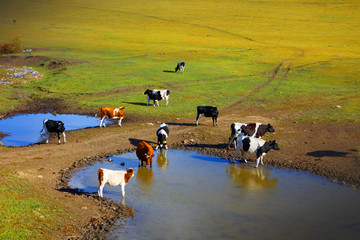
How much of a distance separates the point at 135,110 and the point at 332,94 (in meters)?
20.5

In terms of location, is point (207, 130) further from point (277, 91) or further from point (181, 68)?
point (181, 68)

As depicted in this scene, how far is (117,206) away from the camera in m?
16.3

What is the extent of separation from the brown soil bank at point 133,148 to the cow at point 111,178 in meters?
0.75

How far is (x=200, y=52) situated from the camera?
6731 cm

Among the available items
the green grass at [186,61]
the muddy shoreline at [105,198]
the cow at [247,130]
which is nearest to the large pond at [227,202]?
the muddy shoreline at [105,198]

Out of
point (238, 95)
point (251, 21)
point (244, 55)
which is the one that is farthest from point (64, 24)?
point (238, 95)

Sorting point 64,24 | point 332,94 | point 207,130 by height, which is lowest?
point 207,130

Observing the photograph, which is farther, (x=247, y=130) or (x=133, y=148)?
(x=133, y=148)

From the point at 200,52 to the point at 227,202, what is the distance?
52.6m

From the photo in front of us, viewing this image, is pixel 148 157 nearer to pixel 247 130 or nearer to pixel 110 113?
pixel 247 130

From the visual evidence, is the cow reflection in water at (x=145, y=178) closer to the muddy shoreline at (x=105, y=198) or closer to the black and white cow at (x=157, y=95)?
the muddy shoreline at (x=105, y=198)

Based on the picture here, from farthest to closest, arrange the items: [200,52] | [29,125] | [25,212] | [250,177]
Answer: [200,52], [29,125], [250,177], [25,212]

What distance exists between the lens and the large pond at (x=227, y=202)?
14.4 m

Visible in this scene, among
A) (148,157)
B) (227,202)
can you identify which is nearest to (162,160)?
(148,157)
